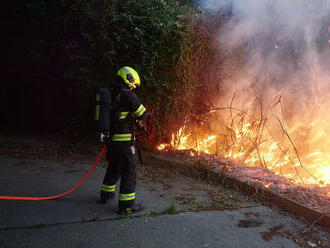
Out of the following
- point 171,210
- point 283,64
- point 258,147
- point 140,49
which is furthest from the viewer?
point 283,64

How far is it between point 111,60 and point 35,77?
3.74 metres

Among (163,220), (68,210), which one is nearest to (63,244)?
(68,210)

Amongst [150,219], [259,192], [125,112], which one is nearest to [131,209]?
[150,219]

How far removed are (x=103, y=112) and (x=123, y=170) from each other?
0.81 meters

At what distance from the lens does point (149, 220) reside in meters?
3.72

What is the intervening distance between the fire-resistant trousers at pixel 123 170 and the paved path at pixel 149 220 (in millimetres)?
253

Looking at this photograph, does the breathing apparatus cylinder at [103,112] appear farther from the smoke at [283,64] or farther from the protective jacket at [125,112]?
the smoke at [283,64]

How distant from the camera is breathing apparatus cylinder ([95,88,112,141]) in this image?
387cm

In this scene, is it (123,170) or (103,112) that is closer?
(103,112)

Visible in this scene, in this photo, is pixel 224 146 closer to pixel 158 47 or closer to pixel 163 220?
pixel 158 47

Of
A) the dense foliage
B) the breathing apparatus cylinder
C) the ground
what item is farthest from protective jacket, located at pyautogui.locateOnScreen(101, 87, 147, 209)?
the dense foliage

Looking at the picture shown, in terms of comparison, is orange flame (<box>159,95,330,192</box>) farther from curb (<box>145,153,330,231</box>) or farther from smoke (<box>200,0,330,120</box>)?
smoke (<box>200,0,330,120</box>)

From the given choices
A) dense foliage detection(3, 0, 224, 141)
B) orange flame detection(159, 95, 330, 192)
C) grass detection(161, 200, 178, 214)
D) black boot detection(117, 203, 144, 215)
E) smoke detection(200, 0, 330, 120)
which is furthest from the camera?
smoke detection(200, 0, 330, 120)

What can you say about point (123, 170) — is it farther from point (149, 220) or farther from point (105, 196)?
point (149, 220)
